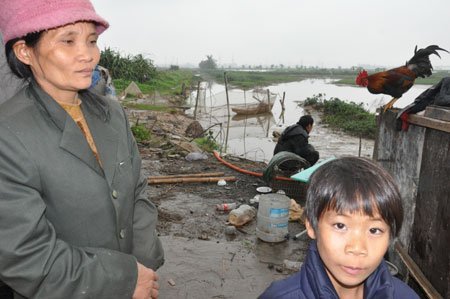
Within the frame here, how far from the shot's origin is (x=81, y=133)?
1.47m

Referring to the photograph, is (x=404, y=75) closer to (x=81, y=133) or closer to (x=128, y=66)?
(x=81, y=133)

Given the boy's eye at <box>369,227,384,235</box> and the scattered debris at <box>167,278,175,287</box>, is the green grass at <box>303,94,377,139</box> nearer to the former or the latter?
the scattered debris at <box>167,278,175,287</box>

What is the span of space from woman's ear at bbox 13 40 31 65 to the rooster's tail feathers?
613cm

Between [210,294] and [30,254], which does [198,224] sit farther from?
[30,254]

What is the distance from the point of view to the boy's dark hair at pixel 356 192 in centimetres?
141

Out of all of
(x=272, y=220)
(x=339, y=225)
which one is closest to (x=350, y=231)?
(x=339, y=225)

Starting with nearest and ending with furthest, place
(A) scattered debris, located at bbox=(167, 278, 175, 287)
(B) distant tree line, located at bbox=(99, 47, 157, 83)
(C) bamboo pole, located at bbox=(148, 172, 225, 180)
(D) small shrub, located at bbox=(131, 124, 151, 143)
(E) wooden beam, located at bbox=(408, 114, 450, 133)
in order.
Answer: (E) wooden beam, located at bbox=(408, 114, 450, 133) → (A) scattered debris, located at bbox=(167, 278, 175, 287) → (C) bamboo pole, located at bbox=(148, 172, 225, 180) → (D) small shrub, located at bbox=(131, 124, 151, 143) → (B) distant tree line, located at bbox=(99, 47, 157, 83)

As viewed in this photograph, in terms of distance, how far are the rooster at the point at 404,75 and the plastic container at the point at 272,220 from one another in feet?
9.01

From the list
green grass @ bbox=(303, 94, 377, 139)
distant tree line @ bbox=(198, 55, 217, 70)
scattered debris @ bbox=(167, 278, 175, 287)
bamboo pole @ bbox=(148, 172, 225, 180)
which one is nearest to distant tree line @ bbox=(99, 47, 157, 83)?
green grass @ bbox=(303, 94, 377, 139)

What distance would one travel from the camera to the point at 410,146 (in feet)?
11.9

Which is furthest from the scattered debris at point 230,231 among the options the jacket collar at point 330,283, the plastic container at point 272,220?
the jacket collar at point 330,283

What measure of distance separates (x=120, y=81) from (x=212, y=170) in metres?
21.3

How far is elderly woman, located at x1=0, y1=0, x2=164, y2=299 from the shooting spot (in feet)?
3.97

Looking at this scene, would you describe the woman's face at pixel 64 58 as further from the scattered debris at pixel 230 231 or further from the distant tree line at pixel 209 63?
the distant tree line at pixel 209 63
